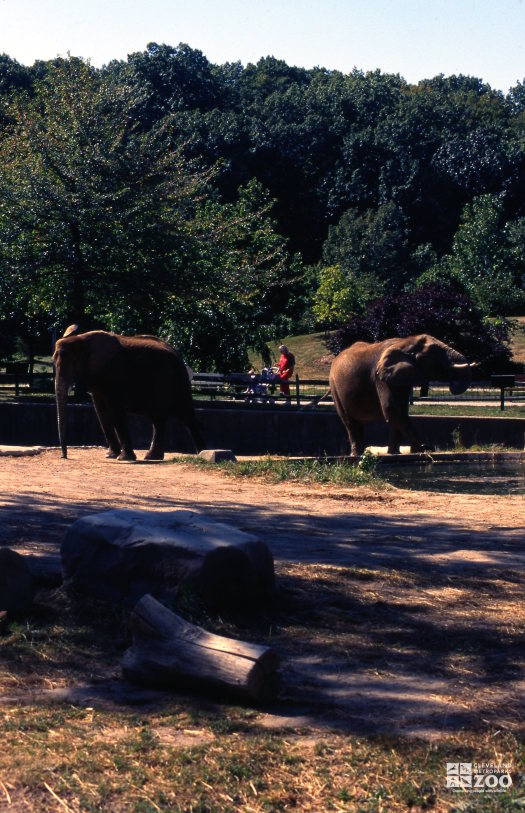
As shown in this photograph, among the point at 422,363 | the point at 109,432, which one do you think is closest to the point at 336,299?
the point at 422,363

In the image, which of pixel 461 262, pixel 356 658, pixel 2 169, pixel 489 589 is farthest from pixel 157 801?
pixel 461 262

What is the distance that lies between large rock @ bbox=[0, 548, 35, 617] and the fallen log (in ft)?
4.17

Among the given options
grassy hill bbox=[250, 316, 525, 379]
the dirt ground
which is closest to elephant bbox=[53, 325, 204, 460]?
the dirt ground

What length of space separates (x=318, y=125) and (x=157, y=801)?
75.0 m

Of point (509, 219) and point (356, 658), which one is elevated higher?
point (509, 219)

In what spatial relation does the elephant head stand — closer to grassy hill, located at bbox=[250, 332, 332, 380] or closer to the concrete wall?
the concrete wall

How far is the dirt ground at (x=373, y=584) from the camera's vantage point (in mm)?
5965

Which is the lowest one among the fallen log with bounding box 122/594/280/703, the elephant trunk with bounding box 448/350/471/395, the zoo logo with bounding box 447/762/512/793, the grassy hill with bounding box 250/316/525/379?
the zoo logo with bounding box 447/762/512/793

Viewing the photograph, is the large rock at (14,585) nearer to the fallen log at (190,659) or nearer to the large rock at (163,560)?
the large rock at (163,560)

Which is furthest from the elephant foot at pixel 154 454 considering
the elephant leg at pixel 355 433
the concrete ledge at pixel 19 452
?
the elephant leg at pixel 355 433

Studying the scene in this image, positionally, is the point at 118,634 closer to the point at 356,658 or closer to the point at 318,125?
the point at 356,658

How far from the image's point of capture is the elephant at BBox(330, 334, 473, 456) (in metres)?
19.7

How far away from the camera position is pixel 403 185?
241ft

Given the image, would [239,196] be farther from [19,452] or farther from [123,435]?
[123,435]
